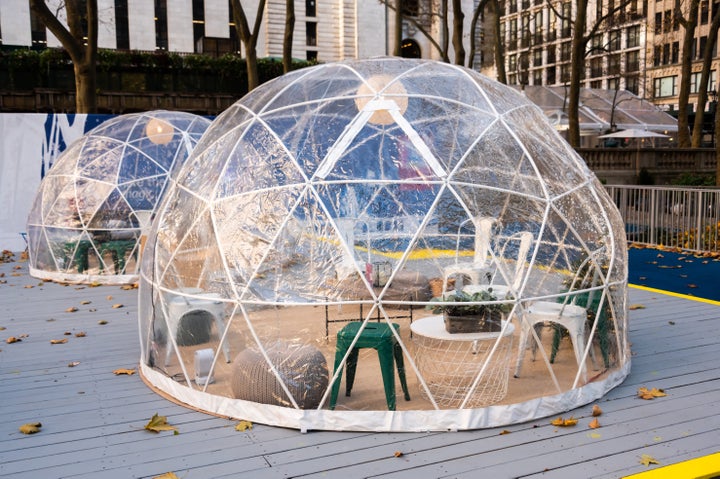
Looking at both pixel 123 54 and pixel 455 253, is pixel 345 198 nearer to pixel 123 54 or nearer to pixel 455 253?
pixel 455 253

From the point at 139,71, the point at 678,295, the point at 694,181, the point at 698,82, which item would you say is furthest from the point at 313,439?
the point at 698,82

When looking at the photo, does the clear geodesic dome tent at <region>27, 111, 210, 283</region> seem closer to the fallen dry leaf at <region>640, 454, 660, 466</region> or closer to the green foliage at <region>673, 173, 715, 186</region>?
the fallen dry leaf at <region>640, 454, 660, 466</region>

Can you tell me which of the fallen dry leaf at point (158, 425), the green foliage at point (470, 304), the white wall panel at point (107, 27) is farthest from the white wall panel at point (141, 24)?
the green foliage at point (470, 304)

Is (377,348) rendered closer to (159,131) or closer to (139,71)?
(159,131)

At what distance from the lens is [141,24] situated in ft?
139

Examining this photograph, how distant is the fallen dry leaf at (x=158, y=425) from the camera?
16.0 feet

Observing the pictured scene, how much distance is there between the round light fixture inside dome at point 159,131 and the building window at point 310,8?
126ft

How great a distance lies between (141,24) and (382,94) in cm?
4102

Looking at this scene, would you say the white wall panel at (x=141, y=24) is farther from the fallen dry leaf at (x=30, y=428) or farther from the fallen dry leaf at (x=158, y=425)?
the fallen dry leaf at (x=158, y=425)

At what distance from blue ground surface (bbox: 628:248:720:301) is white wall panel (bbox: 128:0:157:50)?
36323 millimetres

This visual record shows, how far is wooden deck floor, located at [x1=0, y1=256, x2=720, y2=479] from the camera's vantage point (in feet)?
13.9

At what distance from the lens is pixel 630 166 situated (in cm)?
2345

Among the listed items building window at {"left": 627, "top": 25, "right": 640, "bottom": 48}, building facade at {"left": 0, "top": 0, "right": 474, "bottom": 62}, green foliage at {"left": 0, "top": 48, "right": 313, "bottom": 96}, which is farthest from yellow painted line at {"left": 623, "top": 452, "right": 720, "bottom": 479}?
building window at {"left": 627, "top": 25, "right": 640, "bottom": 48}

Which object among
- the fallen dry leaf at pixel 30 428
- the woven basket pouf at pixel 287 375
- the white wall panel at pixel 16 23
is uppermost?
the white wall panel at pixel 16 23
